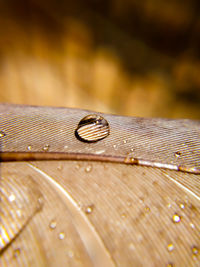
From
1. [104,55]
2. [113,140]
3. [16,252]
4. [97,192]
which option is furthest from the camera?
[104,55]

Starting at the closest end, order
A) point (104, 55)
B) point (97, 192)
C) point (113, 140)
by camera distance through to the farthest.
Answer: point (97, 192), point (113, 140), point (104, 55)

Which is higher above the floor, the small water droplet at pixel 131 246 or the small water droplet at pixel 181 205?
the small water droplet at pixel 181 205

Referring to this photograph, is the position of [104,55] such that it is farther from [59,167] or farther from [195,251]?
[195,251]

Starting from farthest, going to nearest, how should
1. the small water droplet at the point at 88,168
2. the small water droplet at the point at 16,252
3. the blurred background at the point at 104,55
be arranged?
1. the blurred background at the point at 104,55
2. the small water droplet at the point at 88,168
3. the small water droplet at the point at 16,252

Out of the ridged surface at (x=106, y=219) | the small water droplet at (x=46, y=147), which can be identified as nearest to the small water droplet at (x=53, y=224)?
the ridged surface at (x=106, y=219)

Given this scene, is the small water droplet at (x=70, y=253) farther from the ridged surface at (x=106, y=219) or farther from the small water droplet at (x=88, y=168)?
the small water droplet at (x=88, y=168)

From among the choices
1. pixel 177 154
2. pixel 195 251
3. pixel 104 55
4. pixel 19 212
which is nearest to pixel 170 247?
pixel 195 251

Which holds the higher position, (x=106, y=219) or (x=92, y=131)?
(x=92, y=131)

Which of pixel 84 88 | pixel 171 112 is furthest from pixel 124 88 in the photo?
pixel 171 112
